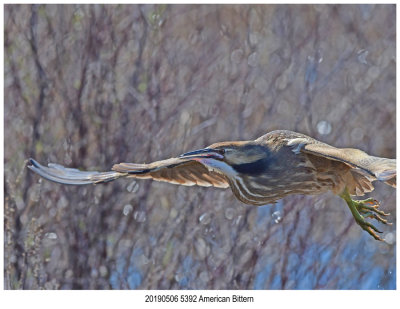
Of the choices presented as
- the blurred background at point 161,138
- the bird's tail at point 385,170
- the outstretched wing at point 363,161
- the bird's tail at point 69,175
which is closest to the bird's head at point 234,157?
the outstretched wing at point 363,161

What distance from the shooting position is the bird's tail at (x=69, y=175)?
2.40 meters

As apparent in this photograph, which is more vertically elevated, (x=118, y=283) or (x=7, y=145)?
(x=7, y=145)

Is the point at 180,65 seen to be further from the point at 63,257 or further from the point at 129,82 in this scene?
the point at 63,257

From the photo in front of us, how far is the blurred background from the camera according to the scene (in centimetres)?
373

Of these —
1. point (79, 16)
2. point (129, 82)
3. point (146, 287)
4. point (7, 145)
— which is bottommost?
point (146, 287)

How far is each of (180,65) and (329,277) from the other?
3.53ft

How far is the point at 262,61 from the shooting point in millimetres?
3820

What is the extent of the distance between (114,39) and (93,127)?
1.24ft

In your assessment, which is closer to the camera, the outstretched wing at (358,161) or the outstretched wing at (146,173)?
the outstretched wing at (358,161)

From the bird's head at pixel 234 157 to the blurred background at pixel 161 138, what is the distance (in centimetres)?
135

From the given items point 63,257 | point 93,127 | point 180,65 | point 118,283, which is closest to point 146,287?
point 118,283

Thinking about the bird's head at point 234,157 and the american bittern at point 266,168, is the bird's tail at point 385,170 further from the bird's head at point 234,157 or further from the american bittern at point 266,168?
the bird's head at point 234,157

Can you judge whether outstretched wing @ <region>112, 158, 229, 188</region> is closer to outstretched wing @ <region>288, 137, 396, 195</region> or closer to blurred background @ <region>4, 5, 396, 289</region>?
outstretched wing @ <region>288, 137, 396, 195</region>

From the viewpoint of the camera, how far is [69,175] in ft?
8.08
